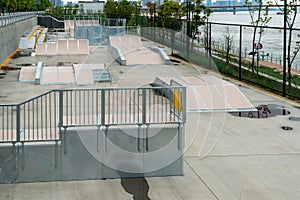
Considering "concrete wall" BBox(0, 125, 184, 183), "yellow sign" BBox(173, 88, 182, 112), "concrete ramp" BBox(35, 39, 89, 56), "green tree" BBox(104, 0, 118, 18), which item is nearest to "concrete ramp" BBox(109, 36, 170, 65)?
"concrete ramp" BBox(35, 39, 89, 56)

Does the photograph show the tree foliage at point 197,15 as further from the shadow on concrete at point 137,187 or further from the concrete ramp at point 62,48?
the shadow on concrete at point 137,187

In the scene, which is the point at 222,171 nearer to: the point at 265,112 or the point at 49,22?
the point at 265,112

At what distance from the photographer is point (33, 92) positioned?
744 inches

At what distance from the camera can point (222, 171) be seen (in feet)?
32.3

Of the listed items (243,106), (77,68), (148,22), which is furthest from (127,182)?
(148,22)

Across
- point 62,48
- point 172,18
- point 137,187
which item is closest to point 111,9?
point 172,18

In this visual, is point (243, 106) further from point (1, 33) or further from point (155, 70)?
point (1, 33)

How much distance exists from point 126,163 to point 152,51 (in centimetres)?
2337

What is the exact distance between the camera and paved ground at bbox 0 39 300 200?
8570mm

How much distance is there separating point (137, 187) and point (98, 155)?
1.02 m

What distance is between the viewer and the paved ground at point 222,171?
28.1ft

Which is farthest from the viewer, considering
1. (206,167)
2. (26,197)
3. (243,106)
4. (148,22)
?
(148,22)

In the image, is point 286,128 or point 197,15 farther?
point 197,15

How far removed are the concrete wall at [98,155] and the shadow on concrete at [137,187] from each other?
8.0 inches
